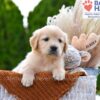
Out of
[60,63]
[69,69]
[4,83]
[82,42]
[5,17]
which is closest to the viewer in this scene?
[4,83]

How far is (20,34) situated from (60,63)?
289 centimetres

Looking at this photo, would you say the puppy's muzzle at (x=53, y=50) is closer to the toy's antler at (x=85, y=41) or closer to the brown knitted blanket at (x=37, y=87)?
the brown knitted blanket at (x=37, y=87)

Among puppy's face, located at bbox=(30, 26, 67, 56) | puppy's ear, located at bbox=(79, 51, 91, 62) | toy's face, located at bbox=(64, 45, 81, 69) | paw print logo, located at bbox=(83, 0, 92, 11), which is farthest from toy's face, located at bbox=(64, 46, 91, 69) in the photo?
paw print logo, located at bbox=(83, 0, 92, 11)

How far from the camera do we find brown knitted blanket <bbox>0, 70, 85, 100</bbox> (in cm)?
257

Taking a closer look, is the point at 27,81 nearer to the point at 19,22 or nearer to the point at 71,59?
the point at 71,59

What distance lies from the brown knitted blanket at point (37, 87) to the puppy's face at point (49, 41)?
18cm

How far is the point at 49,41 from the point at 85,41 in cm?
64

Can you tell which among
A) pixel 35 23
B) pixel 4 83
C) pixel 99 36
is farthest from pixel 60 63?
pixel 35 23

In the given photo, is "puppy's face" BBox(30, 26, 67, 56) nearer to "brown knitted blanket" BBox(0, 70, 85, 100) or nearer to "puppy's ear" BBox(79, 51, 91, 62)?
"brown knitted blanket" BBox(0, 70, 85, 100)

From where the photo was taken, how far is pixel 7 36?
567cm

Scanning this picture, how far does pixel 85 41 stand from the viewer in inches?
131

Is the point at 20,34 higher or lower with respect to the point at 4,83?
lower

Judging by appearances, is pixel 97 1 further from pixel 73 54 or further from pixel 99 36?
pixel 73 54

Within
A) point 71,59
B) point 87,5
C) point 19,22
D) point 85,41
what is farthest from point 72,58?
point 19,22
